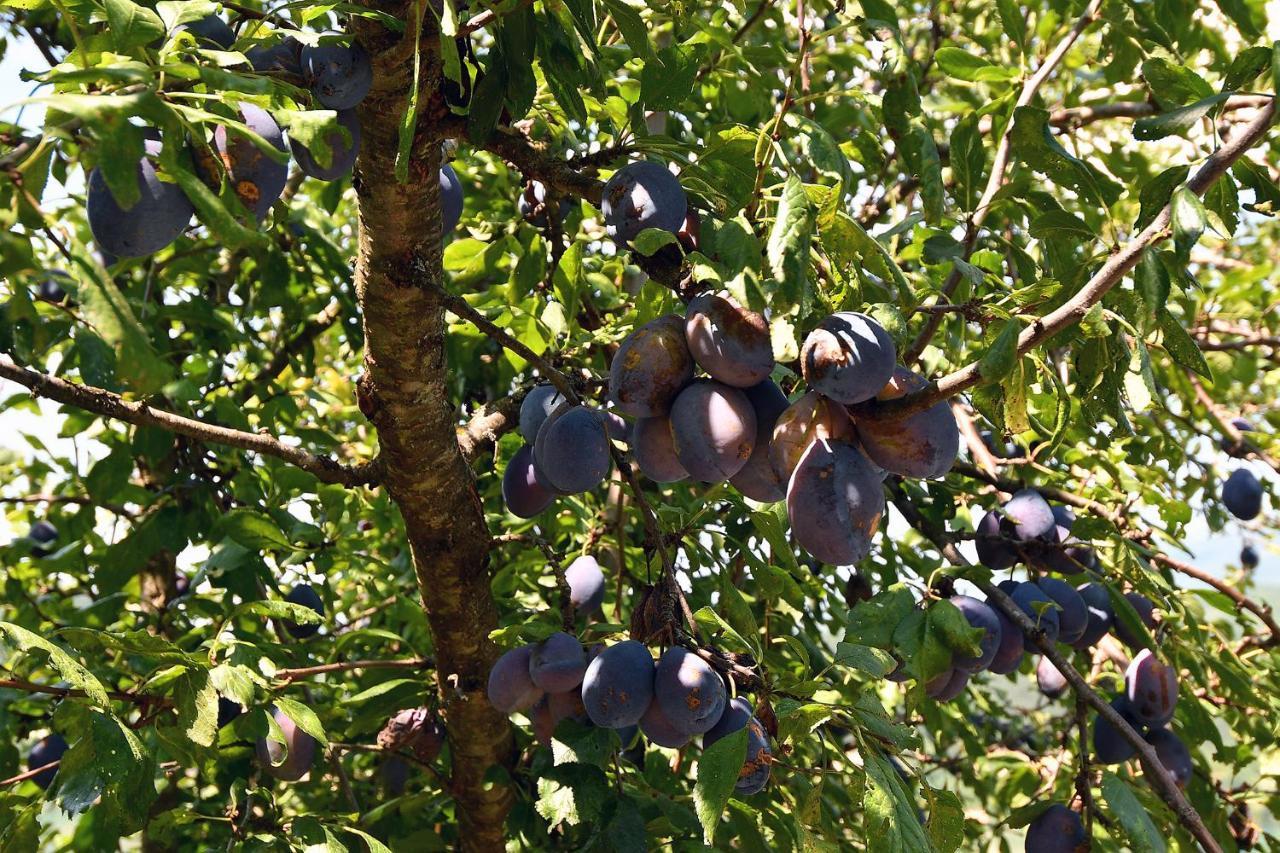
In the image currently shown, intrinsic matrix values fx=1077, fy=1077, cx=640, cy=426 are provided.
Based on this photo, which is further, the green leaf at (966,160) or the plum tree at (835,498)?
the green leaf at (966,160)

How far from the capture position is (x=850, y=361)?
3.28 feet

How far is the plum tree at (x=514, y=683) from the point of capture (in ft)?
5.13

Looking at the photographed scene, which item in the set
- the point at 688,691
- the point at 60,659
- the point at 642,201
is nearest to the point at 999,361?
the point at 642,201

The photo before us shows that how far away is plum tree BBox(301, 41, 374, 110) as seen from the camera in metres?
1.14

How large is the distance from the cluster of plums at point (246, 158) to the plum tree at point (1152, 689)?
68.4 inches

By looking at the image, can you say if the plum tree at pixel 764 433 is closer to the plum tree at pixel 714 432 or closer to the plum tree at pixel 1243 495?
the plum tree at pixel 714 432

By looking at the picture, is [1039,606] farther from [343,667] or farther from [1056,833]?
[343,667]

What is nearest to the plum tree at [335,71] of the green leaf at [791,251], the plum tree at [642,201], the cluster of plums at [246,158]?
the cluster of plums at [246,158]

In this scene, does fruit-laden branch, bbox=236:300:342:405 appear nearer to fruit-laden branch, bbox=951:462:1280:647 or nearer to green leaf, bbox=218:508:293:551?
green leaf, bbox=218:508:293:551

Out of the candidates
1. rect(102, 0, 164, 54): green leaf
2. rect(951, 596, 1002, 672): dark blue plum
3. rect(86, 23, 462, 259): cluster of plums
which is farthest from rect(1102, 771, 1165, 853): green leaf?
rect(102, 0, 164, 54): green leaf

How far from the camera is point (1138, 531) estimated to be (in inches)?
85.7

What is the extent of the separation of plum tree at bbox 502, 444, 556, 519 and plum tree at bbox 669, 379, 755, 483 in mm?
585

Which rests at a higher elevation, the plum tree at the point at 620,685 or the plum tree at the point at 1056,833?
the plum tree at the point at 620,685

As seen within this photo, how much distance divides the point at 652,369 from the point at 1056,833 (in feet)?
4.20
